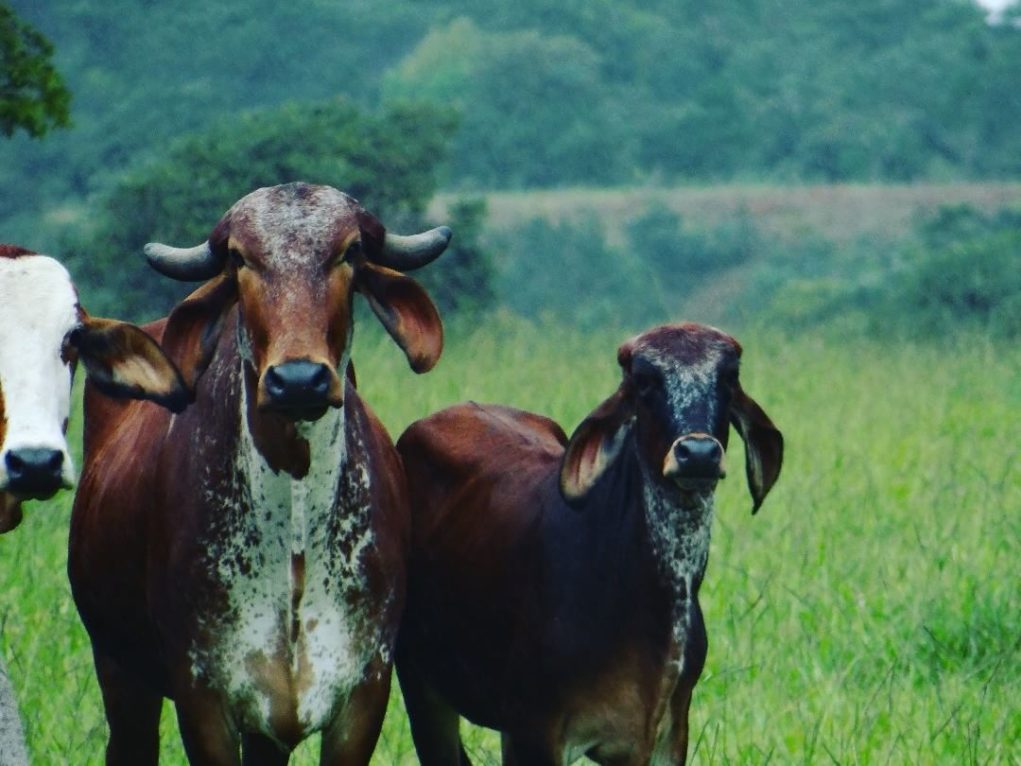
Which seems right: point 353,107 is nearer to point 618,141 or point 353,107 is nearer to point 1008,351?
point 1008,351

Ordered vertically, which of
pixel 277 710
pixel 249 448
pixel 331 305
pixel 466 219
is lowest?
pixel 466 219

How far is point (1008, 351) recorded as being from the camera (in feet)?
61.1

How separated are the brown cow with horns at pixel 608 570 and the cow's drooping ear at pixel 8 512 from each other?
121cm

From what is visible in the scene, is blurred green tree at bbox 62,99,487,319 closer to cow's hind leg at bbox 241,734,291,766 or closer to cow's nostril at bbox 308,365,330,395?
cow's hind leg at bbox 241,734,291,766

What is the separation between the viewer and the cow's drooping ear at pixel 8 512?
462cm

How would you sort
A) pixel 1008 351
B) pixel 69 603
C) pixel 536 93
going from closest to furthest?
pixel 69 603, pixel 1008 351, pixel 536 93

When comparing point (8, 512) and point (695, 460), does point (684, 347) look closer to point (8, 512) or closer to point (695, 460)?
point (695, 460)

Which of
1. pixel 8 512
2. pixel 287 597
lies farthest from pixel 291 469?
pixel 8 512

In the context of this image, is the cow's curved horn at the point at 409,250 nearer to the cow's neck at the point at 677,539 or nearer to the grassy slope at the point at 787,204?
the cow's neck at the point at 677,539

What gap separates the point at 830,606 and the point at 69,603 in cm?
302

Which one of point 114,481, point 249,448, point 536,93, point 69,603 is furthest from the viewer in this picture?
point 536,93

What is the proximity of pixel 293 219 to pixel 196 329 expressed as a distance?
480 millimetres

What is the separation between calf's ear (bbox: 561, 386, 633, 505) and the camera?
493 centimetres

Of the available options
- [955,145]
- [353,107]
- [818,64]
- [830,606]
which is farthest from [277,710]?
[818,64]
